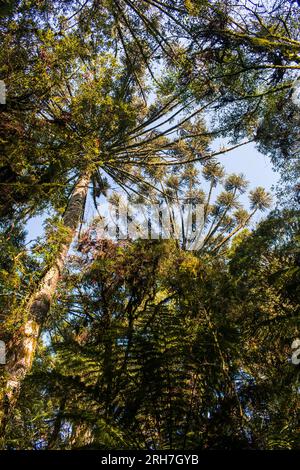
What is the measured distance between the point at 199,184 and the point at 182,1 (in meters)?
6.52

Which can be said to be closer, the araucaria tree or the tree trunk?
the araucaria tree

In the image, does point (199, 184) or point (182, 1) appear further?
point (199, 184)

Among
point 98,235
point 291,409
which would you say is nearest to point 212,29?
point 98,235

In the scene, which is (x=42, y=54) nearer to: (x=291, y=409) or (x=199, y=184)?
(x=291, y=409)

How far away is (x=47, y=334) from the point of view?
8.16 m

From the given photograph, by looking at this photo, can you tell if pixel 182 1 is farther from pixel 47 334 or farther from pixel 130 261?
pixel 47 334

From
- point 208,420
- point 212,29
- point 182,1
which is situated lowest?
point 208,420

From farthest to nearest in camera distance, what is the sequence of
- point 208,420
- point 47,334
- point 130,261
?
1. point 47,334
2. point 130,261
3. point 208,420

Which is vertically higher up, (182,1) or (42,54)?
(182,1)

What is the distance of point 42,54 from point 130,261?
10.1ft

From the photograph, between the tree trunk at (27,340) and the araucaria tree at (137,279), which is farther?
the tree trunk at (27,340)
